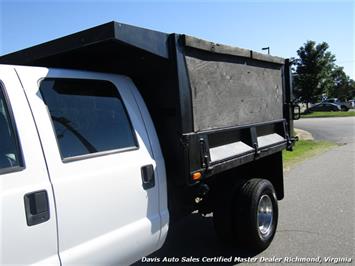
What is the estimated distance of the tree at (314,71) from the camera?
52156mm

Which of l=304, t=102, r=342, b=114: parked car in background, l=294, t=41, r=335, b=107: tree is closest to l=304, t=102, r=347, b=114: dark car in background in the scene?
l=304, t=102, r=342, b=114: parked car in background

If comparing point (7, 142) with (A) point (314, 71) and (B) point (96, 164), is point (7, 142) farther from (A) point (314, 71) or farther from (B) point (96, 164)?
(A) point (314, 71)

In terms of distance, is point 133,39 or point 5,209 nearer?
point 5,209

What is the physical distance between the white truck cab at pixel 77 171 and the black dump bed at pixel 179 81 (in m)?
0.20

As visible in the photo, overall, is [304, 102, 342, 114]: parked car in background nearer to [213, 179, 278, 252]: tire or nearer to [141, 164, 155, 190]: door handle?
[213, 179, 278, 252]: tire

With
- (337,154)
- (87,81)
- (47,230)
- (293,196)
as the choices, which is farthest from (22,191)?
(337,154)

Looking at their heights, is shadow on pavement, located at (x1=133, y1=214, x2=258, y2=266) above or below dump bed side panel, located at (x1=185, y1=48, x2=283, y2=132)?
below

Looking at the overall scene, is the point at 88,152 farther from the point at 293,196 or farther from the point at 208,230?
the point at 293,196

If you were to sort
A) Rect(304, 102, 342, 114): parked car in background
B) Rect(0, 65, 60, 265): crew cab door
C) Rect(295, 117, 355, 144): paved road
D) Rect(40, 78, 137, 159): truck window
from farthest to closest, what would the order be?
Rect(304, 102, 342, 114): parked car in background < Rect(295, 117, 355, 144): paved road < Rect(40, 78, 137, 159): truck window < Rect(0, 65, 60, 265): crew cab door

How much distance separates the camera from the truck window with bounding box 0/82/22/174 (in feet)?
7.88

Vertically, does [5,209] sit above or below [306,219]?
above

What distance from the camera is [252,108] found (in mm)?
4738

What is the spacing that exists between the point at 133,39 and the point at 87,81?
18.9 inches

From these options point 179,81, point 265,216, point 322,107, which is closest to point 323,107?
point 322,107
